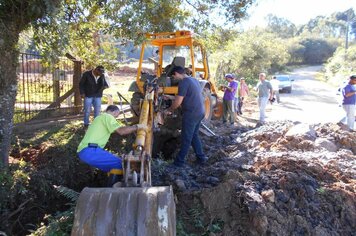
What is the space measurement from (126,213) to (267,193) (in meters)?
1.84

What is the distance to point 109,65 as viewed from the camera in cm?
997

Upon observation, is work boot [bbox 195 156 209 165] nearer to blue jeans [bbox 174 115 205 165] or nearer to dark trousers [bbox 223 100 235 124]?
blue jeans [bbox 174 115 205 165]

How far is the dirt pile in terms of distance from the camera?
4160mm

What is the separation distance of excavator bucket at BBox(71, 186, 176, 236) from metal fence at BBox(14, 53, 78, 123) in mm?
5954

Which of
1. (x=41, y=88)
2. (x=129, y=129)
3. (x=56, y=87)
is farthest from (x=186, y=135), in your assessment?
(x=41, y=88)

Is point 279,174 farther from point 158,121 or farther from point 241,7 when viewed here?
point 241,7

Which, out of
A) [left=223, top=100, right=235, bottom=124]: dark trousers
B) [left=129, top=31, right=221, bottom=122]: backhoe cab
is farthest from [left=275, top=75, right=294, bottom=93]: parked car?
[left=129, top=31, right=221, bottom=122]: backhoe cab

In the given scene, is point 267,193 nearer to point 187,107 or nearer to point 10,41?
point 187,107

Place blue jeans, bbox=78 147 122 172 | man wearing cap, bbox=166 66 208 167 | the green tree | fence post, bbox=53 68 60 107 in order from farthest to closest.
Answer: the green tree
fence post, bbox=53 68 60 107
man wearing cap, bbox=166 66 208 167
blue jeans, bbox=78 147 122 172

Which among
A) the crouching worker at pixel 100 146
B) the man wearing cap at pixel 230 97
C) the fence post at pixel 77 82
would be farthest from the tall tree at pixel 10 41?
the man wearing cap at pixel 230 97

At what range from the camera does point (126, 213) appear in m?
3.32

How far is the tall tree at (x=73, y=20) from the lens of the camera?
17.2 feet

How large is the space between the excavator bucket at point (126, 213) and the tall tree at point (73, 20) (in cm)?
270

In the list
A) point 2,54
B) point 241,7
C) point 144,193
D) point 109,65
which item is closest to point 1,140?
point 2,54
